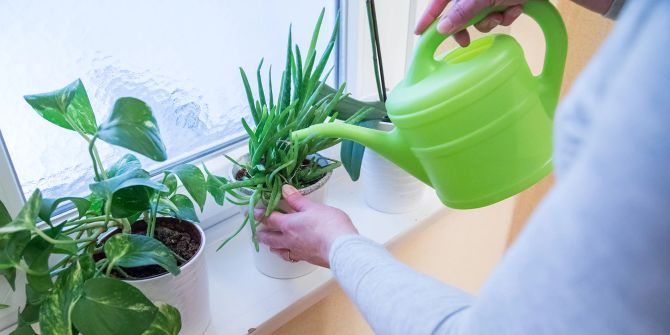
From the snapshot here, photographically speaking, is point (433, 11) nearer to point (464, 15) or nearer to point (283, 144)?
point (464, 15)

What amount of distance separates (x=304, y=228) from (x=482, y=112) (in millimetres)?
191

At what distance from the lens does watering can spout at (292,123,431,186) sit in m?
0.47

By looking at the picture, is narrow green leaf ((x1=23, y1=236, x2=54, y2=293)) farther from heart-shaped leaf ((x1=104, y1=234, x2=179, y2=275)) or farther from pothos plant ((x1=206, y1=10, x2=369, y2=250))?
pothos plant ((x1=206, y1=10, x2=369, y2=250))

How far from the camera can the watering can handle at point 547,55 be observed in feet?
1.36

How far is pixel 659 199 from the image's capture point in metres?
0.19

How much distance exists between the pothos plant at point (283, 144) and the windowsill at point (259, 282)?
95 millimetres

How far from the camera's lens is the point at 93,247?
0.42 metres

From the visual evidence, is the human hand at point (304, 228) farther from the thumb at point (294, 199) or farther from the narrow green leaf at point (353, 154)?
the narrow green leaf at point (353, 154)

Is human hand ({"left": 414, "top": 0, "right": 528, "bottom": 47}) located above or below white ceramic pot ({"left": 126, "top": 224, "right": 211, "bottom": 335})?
above

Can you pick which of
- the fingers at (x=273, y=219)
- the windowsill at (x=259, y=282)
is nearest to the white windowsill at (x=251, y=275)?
the windowsill at (x=259, y=282)

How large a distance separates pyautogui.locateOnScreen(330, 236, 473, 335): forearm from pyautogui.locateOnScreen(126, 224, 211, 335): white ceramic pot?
0.13 meters

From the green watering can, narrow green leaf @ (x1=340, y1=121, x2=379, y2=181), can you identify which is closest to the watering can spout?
the green watering can

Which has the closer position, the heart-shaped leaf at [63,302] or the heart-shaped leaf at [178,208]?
the heart-shaped leaf at [63,302]

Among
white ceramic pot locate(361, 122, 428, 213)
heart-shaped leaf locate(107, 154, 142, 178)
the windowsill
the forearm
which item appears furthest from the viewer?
white ceramic pot locate(361, 122, 428, 213)
